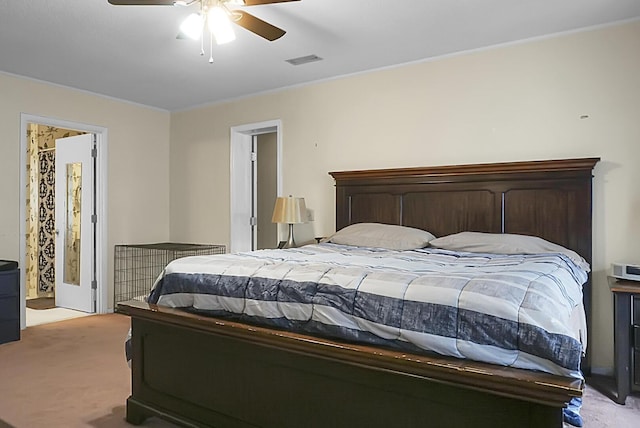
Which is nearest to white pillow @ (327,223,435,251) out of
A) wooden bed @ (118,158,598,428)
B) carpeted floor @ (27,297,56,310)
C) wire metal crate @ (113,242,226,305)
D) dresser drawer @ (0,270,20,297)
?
wooden bed @ (118,158,598,428)

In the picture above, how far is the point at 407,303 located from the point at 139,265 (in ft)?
15.1

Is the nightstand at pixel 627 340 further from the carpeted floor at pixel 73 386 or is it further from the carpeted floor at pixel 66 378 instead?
the carpeted floor at pixel 66 378

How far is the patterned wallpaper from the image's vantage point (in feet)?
20.1

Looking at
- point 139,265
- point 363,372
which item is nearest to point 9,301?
point 139,265

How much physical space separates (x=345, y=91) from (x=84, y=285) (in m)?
3.74

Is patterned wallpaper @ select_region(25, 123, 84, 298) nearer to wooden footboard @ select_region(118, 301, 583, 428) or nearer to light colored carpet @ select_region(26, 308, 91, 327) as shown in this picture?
light colored carpet @ select_region(26, 308, 91, 327)

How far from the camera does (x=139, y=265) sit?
555 centimetres

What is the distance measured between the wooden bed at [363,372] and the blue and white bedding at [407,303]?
0.06 m

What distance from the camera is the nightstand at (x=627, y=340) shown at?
2.71 metres

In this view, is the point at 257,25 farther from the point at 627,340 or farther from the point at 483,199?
the point at 627,340

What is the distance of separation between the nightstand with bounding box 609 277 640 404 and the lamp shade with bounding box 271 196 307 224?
2.58 meters

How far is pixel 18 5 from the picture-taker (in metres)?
2.91

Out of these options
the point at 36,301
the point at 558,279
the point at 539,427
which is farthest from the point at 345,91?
the point at 36,301

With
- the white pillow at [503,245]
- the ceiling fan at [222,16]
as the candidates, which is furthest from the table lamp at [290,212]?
the ceiling fan at [222,16]
